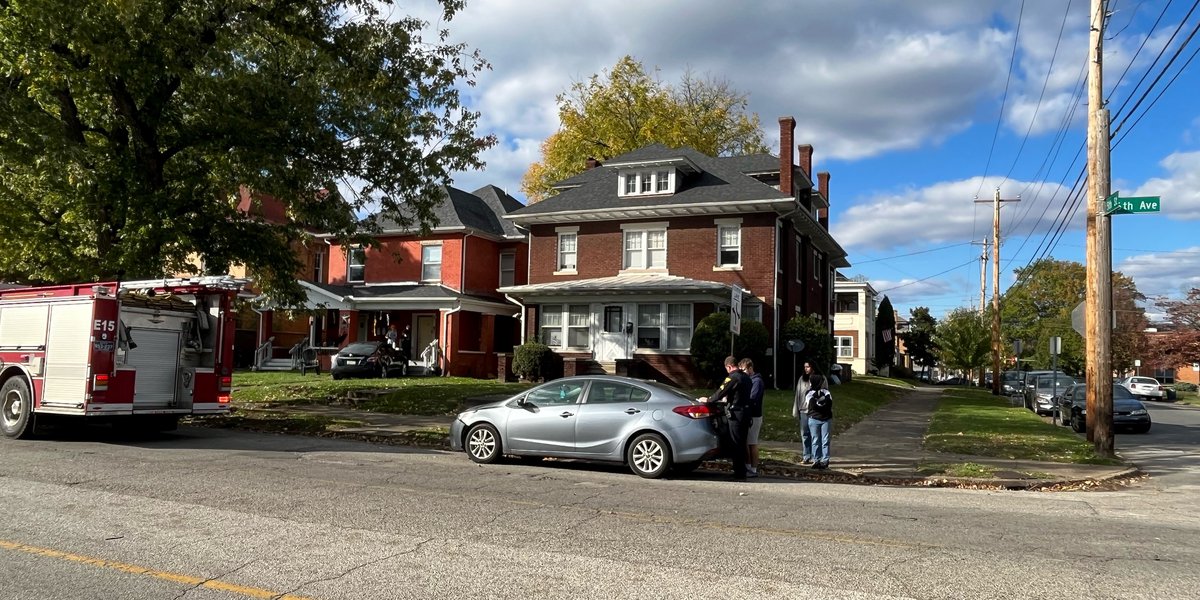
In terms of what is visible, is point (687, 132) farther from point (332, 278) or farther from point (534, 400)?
point (534, 400)

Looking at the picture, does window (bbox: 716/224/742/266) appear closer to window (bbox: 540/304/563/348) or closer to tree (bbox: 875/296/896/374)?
window (bbox: 540/304/563/348)

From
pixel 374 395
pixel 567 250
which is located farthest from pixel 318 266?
pixel 374 395

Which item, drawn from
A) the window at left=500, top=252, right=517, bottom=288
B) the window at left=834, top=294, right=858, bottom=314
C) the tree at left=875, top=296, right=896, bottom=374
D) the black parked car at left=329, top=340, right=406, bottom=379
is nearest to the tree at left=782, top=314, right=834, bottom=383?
the window at left=500, top=252, right=517, bottom=288

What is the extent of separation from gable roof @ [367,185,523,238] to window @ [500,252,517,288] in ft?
2.90

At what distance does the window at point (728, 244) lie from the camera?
2905cm

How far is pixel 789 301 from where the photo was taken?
3042cm

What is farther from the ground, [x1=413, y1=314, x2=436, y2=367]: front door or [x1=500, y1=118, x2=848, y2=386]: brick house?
[x1=500, y1=118, x2=848, y2=386]: brick house

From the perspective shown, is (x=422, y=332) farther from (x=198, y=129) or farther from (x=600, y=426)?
(x=600, y=426)

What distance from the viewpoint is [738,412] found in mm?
11383

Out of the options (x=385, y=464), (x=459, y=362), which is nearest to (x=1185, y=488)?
(x=385, y=464)

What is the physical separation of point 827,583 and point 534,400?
6.80 meters

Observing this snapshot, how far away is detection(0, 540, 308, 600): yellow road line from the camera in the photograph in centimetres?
514

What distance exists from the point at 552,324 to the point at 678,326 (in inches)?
195

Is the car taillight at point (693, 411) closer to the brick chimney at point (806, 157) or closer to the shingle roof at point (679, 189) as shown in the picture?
the shingle roof at point (679, 189)
